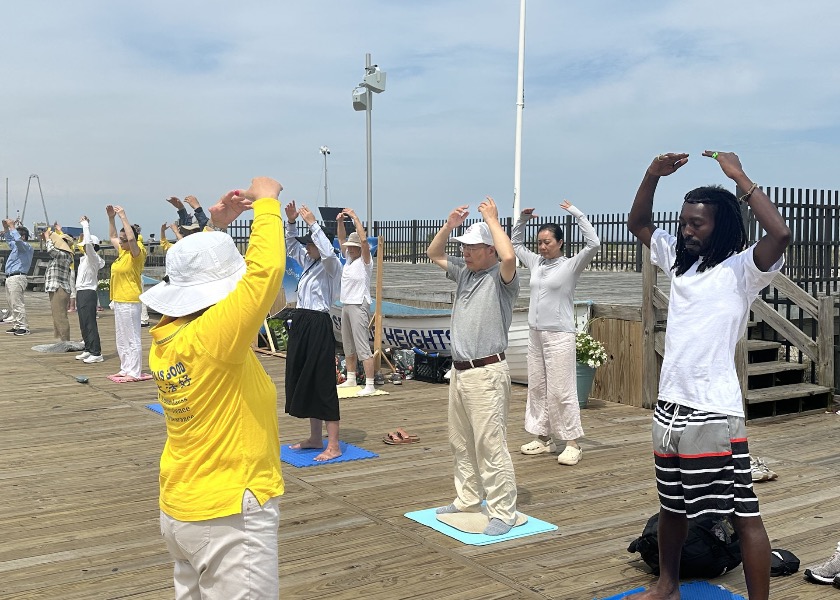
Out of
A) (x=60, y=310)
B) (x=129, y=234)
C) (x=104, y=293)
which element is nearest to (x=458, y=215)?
(x=129, y=234)

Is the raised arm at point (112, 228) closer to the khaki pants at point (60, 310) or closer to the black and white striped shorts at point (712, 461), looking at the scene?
the khaki pants at point (60, 310)

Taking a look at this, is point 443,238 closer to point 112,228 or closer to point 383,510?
point 383,510

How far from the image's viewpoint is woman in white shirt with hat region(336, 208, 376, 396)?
10.7 meters

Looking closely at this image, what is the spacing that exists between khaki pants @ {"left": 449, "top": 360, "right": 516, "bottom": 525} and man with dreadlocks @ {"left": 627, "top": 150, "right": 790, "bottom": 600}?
150 centimetres

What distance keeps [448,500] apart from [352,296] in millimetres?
4773

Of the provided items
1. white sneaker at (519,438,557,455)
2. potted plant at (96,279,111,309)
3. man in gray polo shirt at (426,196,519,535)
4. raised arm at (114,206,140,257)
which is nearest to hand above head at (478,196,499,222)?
man in gray polo shirt at (426,196,519,535)

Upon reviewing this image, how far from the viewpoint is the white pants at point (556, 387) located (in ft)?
24.8

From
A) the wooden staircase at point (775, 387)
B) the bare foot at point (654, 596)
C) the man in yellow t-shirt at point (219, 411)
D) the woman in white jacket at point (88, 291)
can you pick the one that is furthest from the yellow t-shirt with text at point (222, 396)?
the woman in white jacket at point (88, 291)

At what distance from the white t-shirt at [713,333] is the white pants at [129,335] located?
31.6ft

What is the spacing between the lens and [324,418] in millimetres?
7512

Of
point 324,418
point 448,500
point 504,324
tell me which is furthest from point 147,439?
point 504,324

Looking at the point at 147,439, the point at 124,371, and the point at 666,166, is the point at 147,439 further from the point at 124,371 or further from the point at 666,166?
the point at 666,166

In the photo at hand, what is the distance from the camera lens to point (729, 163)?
3.93 meters

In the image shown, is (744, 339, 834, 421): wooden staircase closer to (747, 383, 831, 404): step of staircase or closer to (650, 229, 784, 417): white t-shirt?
(747, 383, 831, 404): step of staircase
